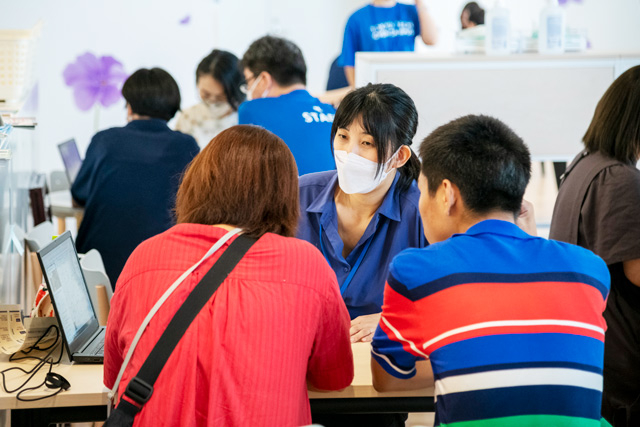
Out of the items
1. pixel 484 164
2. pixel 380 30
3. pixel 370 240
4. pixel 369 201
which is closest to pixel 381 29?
pixel 380 30

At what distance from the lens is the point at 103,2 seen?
5035 millimetres

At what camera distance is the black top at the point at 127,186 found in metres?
3.02

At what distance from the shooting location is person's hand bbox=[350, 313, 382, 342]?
6.45 ft

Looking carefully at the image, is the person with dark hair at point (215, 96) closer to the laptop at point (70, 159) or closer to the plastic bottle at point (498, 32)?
the laptop at point (70, 159)

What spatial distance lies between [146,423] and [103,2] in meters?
4.28

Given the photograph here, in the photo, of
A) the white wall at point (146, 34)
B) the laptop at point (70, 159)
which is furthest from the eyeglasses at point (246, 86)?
the white wall at point (146, 34)

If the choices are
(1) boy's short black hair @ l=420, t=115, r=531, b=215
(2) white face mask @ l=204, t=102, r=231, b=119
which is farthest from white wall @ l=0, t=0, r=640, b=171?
(1) boy's short black hair @ l=420, t=115, r=531, b=215

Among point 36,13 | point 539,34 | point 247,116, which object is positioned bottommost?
point 247,116

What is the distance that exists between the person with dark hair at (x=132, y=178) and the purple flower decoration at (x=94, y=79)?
206 cm

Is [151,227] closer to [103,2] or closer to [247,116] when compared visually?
[247,116]

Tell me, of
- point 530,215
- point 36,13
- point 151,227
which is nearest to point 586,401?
point 530,215

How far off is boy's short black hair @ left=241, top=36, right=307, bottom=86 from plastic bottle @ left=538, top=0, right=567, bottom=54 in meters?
1.19

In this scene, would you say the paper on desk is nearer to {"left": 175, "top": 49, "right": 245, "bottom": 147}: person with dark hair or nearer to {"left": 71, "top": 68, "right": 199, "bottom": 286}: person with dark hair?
{"left": 71, "top": 68, "right": 199, "bottom": 286}: person with dark hair

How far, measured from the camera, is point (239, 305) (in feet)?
4.58
